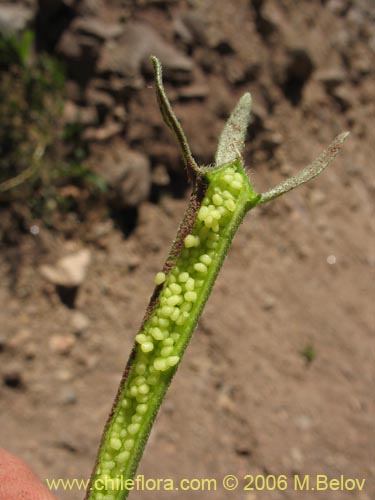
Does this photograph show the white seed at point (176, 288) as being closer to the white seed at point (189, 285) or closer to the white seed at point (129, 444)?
the white seed at point (189, 285)

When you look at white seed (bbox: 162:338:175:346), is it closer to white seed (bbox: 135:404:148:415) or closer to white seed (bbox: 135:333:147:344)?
white seed (bbox: 135:333:147:344)

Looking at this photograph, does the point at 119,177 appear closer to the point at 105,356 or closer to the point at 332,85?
the point at 105,356

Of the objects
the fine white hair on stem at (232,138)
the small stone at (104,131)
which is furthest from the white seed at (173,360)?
the small stone at (104,131)

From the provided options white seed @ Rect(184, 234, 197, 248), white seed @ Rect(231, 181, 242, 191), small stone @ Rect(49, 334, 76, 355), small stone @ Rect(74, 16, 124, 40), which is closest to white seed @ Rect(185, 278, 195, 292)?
white seed @ Rect(184, 234, 197, 248)

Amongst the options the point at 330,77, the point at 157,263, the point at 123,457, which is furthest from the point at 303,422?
the point at 330,77

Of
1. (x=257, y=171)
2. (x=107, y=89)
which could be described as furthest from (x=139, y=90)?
(x=257, y=171)

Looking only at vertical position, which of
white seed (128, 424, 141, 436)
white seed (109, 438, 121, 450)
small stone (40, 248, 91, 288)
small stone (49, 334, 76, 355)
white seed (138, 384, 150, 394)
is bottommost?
small stone (49, 334, 76, 355)

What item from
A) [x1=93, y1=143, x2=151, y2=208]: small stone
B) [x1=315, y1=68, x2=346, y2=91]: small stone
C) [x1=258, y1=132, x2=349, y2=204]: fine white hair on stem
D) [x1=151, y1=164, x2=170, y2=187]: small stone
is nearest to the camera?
[x1=258, y1=132, x2=349, y2=204]: fine white hair on stem
